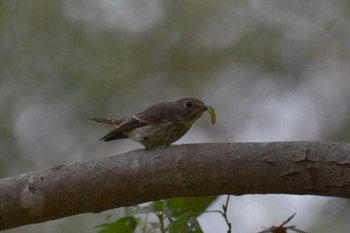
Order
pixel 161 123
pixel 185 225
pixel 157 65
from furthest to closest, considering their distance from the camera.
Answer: pixel 157 65 → pixel 161 123 → pixel 185 225

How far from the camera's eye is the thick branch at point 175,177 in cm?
190

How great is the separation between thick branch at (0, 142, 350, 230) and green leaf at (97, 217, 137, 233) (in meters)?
0.04

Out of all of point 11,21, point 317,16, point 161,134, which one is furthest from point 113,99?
point 161,134

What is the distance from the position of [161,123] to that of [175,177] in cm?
60

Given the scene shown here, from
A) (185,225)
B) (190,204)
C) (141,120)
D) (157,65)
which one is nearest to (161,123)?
(141,120)

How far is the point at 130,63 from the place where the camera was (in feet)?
18.7

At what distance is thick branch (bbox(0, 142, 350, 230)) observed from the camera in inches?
74.7

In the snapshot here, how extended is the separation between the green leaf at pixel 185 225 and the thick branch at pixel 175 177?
0.09m

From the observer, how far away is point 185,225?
1.89m

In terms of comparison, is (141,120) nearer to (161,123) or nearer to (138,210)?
(161,123)

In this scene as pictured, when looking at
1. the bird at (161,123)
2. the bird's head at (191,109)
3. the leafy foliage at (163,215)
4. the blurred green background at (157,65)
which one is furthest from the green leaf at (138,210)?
the blurred green background at (157,65)

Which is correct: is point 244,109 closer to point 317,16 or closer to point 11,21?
point 317,16

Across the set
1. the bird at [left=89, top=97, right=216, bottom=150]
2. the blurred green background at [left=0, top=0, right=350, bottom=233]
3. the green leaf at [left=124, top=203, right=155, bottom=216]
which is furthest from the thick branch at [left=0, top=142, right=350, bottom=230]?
the blurred green background at [left=0, top=0, right=350, bottom=233]

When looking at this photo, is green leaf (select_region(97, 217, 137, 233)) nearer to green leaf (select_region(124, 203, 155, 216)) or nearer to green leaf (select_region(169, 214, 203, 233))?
green leaf (select_region(124, 203, 155, 216))
